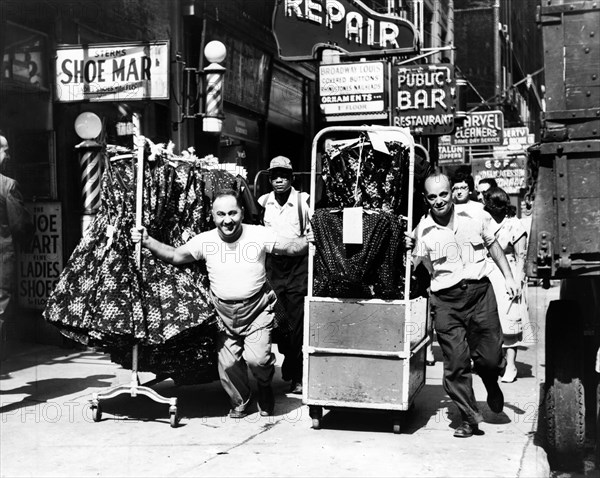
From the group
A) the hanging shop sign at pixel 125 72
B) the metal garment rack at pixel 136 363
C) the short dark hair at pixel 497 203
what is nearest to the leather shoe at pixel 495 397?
the metal garment rack at pixel 136 363

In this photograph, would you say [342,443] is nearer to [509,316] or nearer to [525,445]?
[525,445]

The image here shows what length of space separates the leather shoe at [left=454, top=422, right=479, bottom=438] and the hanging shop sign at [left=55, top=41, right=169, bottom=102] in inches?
182

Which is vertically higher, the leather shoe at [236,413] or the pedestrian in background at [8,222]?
the pedestrian in background at [8,222]

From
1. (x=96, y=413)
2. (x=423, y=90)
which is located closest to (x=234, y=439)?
(x=96, y=413)

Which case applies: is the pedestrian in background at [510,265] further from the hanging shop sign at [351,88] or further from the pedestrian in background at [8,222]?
the hanging shop sign at [351,88]

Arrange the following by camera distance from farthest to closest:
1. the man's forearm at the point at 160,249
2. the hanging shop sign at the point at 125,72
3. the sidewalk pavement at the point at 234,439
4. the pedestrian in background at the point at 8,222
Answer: the hanging shop sign at the point at 125,72, the pedestrian in background at the point at 8,222, the man's forearm at the point at 160,249, the sidewalk pavement at the point at 234,439

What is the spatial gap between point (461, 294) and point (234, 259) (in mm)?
1659

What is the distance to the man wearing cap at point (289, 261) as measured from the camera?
279 inches

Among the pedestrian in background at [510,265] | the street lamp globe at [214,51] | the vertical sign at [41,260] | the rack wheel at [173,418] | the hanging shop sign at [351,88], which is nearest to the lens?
the rack wheel at [173,418]

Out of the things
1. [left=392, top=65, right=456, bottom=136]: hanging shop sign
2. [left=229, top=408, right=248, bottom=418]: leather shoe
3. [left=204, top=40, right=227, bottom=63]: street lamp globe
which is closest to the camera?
[left=229, top=408, right=248, bottom=418]: leather shoe

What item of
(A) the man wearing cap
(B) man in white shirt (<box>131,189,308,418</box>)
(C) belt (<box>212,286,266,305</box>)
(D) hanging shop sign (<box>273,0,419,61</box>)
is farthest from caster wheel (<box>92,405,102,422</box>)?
(D) hanging shop sign (<box>273,0,419,61</box>)

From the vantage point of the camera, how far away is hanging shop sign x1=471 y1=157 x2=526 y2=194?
2486 cm

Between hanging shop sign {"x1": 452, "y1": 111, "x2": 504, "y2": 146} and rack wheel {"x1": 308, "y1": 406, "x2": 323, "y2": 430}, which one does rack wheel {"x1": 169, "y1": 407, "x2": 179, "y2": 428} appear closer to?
rack wheel {"x1": 308, "y1": 406, "x2": 323, "y2": 430}

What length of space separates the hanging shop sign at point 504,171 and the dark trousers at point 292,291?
18.4 meters
